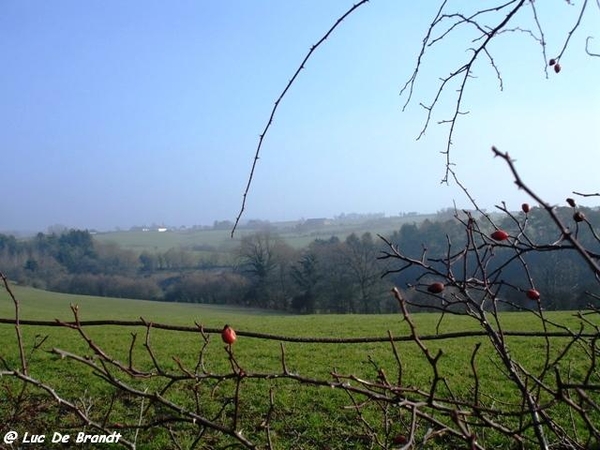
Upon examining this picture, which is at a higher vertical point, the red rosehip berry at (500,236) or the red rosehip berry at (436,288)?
the red rosehip berry at (500,236)

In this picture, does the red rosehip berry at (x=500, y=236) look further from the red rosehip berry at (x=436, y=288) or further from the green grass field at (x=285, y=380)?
the green grass field at (x=285, y=380)

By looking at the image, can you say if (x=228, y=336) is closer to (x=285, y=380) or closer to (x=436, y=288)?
(x=436, y=288)

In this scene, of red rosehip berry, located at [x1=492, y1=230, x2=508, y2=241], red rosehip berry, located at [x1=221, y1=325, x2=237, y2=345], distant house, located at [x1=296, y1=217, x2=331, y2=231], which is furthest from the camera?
distant house, located at [x1=296, y1=217, x2=331, y2=231]

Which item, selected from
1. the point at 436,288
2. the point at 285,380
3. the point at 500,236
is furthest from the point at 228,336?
the point at 285,380

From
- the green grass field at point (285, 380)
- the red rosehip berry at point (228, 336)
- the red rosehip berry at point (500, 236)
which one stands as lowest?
the green grass field at point (285, 380)

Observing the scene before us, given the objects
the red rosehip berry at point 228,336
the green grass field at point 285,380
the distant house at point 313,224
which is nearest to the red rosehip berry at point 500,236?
the red rosehip berry at point 228,336

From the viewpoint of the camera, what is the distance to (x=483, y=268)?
1.40 m

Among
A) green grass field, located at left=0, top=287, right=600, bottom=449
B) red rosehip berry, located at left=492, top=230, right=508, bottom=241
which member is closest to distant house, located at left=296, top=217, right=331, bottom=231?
green grass field, located at left=0, top=287, right=600, bottom=449

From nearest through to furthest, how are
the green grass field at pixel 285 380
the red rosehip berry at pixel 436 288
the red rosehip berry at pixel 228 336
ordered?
the red rosehip berry at pixel 228 336, the red rosehip berry at pixel 436 288, the green grass field at pixel 285 380

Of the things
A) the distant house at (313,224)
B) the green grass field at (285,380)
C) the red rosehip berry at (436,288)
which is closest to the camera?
the red rosehip berry at (436,288)

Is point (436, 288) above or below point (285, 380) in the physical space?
above

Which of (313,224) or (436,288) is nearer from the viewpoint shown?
(436,288)

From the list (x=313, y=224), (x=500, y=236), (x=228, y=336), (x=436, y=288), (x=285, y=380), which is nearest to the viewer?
(x=228, y=336)

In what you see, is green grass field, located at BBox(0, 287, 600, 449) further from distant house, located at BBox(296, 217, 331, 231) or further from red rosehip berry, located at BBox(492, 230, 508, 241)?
distant house, located at BBox(296, 217, 331, 231)
